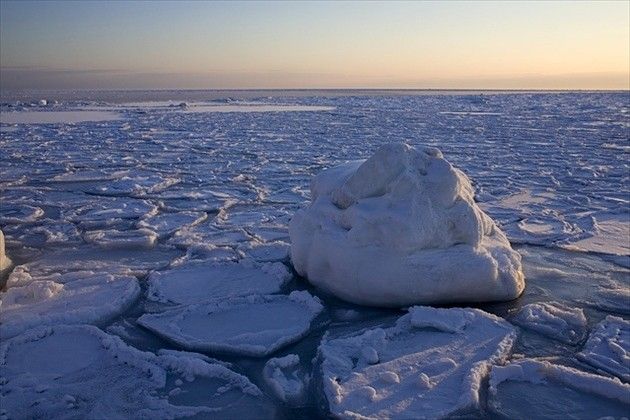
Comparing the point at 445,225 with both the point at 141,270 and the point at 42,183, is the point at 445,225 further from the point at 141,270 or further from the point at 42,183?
the point at 42,183

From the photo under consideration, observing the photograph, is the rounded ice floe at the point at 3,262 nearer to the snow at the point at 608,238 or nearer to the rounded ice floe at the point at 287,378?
the rounded ice floe at the point at 287,378

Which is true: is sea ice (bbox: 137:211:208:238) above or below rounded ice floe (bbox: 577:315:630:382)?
above

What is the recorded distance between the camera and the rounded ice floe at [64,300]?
3.70m

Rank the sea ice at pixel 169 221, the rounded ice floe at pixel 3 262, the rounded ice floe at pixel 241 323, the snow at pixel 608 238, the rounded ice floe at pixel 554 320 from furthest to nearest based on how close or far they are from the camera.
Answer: the sea ice at pixel 169 221 → the snow at pixel 608 238 → the rounded ice floe at pixel 3 262 → the rounded ice floe at pixel 554 320 → the rounded ice floe at pixel 241 323

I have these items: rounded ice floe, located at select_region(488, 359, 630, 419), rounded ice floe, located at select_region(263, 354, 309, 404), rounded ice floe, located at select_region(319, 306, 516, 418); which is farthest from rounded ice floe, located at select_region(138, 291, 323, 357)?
rounded ice floe, located at select_region(488, 359, 630, 419)

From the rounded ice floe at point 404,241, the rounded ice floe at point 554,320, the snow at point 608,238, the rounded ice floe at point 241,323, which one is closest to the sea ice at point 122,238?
the rounded ice floe at point 241,323

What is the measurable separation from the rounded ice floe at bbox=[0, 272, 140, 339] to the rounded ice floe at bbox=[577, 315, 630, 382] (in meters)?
3.19

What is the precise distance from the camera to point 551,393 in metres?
2.96

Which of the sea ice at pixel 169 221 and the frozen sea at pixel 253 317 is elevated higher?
the sea ice at pixel 169 221

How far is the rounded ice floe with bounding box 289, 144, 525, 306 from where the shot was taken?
3969 mm

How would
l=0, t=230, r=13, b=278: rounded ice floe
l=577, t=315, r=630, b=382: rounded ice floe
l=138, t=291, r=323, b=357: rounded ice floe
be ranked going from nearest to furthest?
l=577, t=315, r=630, b=382: rounded ice floe
l=138, t=291, r=323, b=357: rounded ice floe
l=0, t=230, r=13, b=278: rounded ice floe

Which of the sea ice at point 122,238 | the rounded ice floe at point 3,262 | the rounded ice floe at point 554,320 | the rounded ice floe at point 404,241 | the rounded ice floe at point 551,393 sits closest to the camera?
the rounded ice floe at point 551,393

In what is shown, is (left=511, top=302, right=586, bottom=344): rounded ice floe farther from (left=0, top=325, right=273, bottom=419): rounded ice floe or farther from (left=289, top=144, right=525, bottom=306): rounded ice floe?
(left=0, top=325, right=273, bottom=419): rounded ice floe

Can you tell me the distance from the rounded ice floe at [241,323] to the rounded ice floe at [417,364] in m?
0.36
